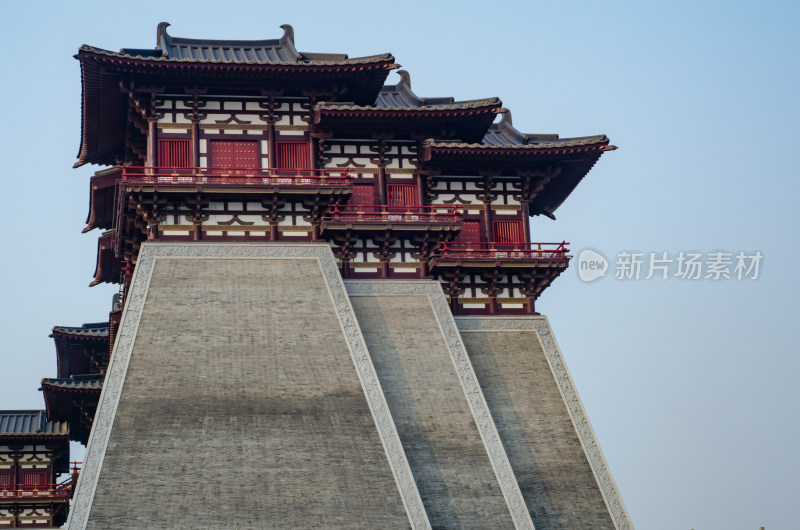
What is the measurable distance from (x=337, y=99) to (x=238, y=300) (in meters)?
11.2

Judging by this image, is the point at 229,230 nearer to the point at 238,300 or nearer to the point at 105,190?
the point at 238,300

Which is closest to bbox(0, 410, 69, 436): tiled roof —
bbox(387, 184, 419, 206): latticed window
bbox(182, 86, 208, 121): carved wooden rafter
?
bbox(182, 86, 208, 121): carved wooden rafter

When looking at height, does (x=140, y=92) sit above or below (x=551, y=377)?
above

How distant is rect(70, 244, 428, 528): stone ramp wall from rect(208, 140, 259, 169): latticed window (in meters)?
4.29

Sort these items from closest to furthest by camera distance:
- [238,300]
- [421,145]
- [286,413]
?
[286,413] < [238,300] < [421,145]

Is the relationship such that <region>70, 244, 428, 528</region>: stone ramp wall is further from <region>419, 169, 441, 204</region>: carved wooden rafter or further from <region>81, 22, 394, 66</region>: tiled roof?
<region>81, 22, 394, 66</region>: tiled roof

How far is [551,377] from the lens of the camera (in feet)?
171

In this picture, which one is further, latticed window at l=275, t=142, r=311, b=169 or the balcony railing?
the balcony railing

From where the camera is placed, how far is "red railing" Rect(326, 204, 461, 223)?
52656 mm

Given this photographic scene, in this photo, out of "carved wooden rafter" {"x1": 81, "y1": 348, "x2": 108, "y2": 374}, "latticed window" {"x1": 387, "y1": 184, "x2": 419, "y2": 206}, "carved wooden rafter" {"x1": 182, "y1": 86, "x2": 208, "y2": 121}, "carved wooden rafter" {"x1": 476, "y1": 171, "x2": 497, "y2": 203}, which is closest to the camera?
"carved wooden rafter" {"x1": 182, "y1": 86, "x2": 208, "y2": 121}

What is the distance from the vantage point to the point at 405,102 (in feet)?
191

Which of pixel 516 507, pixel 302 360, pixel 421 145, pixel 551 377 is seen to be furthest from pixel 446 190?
pixel 516 507

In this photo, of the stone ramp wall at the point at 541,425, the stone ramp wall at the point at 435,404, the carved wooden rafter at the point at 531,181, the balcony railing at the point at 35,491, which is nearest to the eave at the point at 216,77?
the carved wooden rafter at the point at 531,181

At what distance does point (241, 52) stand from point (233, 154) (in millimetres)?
4997
